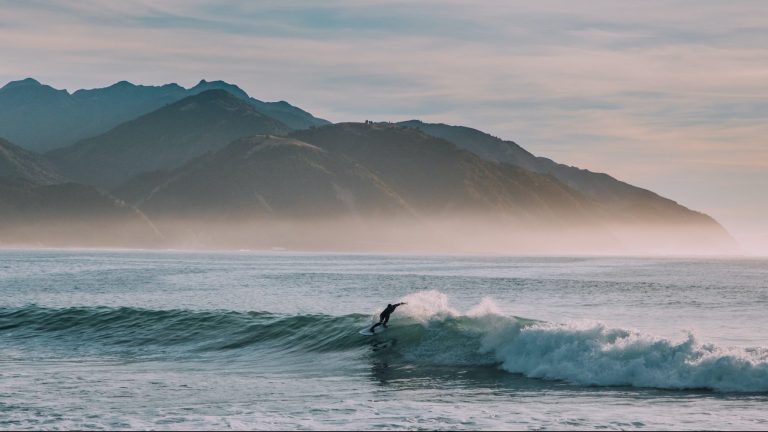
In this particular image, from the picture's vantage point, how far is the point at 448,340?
33.2 metres

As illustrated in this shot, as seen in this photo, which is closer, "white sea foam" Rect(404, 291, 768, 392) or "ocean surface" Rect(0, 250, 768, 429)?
"ocean surface" Rect(0, 250, 768, 429)

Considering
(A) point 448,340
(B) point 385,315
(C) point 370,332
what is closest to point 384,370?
(A) point 448,340

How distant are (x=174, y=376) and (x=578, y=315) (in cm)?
2868

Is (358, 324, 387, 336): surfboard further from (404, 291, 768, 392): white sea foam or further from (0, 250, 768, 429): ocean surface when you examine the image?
(404, 291, 768, 392): white sea foam

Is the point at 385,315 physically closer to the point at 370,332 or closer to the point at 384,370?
the point at 370,332

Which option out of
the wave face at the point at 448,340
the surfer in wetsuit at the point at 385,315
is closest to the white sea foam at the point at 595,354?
the wave face at the point at 448,340

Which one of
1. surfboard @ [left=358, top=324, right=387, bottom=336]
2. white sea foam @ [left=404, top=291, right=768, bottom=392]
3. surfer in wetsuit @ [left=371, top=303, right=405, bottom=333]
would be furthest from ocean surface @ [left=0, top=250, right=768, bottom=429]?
surfer in wetsuit @ [left=371, top=303, right=405, bottom=333]

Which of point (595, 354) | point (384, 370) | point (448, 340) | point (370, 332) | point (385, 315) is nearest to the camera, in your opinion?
point (595, 354)

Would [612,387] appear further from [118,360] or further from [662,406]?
[118,360]

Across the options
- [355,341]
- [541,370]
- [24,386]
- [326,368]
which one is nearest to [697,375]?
[541,370]

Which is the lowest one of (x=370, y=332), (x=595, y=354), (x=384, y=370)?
(x=384, y=370)

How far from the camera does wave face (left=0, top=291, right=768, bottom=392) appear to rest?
82.2 ft

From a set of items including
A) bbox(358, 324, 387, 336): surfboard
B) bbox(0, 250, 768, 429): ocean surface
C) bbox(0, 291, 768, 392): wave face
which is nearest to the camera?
bbox(0, 250, 768, 429): ocean surface

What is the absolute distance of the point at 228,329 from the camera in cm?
4000
